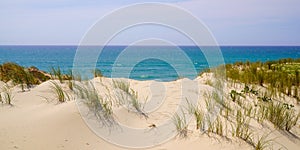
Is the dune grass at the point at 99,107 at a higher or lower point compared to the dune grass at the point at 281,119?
higher

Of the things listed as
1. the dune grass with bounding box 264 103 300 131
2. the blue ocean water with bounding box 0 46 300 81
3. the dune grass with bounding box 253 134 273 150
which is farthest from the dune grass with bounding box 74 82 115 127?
the blue ocean water with bounding box 0 46 300 81

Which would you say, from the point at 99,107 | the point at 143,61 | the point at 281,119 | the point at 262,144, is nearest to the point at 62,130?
the point at 99,107

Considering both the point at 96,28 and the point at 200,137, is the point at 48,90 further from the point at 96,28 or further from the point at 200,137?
the point at 200,137

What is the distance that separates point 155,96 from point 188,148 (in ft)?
9.17

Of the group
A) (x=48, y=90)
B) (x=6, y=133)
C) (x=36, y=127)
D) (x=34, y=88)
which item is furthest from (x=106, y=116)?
(x=34, y=88)

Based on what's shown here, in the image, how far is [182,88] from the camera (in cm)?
830

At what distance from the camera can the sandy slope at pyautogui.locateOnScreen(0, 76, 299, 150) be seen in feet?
15.5

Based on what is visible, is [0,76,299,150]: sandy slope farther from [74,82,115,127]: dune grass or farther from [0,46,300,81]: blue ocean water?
[0,46,300,81]: blue ocean water

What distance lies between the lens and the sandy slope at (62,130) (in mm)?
4715

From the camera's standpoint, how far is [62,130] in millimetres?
5098

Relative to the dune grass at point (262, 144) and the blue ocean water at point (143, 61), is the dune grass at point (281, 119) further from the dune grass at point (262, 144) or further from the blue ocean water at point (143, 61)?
the blue ocean water at point (143, 61)

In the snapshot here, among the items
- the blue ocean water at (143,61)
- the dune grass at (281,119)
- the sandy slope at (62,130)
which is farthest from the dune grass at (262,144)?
the blue ocean water at (143,61)

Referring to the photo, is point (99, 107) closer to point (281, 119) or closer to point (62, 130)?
point (62, 130)

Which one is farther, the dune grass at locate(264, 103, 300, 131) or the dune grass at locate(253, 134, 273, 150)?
the dune grass at locate(264, 103, 300, 131)
